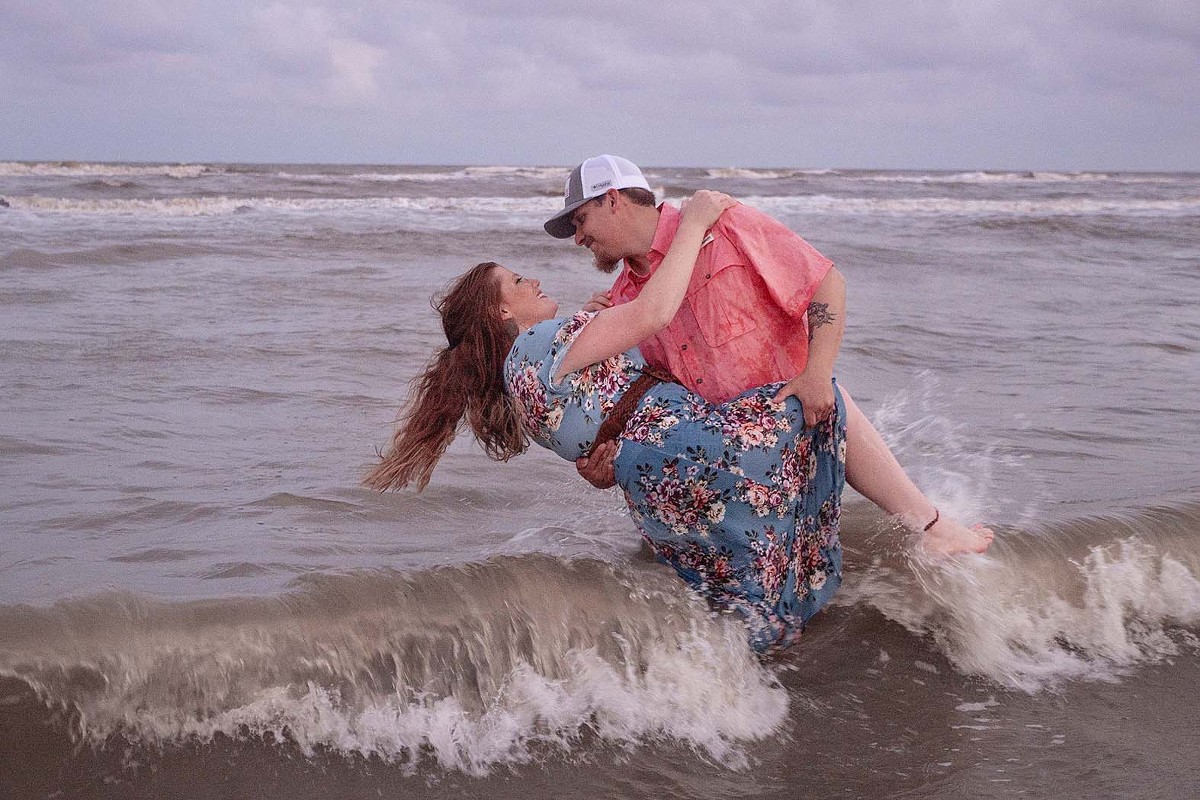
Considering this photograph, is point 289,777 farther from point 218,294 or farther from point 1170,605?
point 218,294

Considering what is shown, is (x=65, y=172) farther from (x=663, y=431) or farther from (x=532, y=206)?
(x=663, y=431)

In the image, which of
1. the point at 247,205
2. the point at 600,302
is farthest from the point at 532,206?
the point at 600,302

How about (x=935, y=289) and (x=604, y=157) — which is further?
(x=935, y=289)

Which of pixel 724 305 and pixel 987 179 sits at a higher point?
pixel 987 179

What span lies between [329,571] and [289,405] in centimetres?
304

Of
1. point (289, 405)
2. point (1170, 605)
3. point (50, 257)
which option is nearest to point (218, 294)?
point (50, 257)

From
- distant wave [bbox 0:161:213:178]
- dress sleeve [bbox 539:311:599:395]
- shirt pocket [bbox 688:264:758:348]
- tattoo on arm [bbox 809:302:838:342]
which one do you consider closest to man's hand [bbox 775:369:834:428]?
tattoo on arm [bbox 809:302:838:342]

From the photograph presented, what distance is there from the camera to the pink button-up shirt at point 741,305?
11.2ft

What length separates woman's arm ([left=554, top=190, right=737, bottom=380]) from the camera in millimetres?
3225

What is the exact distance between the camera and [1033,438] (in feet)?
21.4

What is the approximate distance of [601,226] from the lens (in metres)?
3.52

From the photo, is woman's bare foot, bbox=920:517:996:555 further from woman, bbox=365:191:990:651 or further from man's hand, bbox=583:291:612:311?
man's hand, bbox=583:291:612:311

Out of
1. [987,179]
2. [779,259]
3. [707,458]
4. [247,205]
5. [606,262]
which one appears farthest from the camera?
A: [987,179]

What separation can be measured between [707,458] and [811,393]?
0.35m
